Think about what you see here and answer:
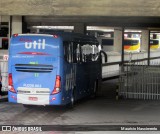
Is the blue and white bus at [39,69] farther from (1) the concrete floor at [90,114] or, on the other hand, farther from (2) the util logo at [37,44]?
(1) the concrete floor at [90,114]

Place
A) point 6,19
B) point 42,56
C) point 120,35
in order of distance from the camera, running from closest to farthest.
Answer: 1. point 42,56
2. point 6,19
3. point 120,35

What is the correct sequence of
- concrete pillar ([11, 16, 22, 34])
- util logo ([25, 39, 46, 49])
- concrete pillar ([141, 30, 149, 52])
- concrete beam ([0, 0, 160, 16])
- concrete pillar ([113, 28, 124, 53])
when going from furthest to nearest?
concrete pillar ([141, 30, 149, 52])
concrete pillar ([113, 28, 124, 53])
concrete pillar ([11, 16, 22, 34])
util logo ([25, 39, 46, 49])
concrete beam ([0, 0, 160, 16])

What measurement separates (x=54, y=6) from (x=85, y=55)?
170 inches

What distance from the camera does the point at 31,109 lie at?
59.6 ft

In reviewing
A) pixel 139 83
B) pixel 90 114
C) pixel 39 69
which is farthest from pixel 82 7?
pixel 139 83

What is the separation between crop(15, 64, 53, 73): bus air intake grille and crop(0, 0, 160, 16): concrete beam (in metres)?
2.02

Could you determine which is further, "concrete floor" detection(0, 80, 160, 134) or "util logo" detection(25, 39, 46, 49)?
"util logo" detection(25, 39, 46, 49)

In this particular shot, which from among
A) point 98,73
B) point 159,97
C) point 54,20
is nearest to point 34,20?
point 54,20

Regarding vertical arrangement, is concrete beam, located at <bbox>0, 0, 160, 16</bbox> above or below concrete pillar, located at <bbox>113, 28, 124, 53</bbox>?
above

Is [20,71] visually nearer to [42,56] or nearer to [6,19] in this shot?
[42,56]

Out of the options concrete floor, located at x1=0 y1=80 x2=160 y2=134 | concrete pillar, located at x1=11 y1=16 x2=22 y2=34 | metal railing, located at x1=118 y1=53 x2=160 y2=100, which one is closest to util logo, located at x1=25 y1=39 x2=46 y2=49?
concrete floor, located at x1=0 y1=80 x2=160 y2=134

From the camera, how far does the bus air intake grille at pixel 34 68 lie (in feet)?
53.8

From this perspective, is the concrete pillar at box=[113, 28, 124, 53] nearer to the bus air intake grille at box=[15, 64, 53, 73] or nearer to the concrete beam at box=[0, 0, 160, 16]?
the concrete beam at box=[0, 0, 160, 16]

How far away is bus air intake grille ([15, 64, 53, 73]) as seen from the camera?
16406 millimetres
